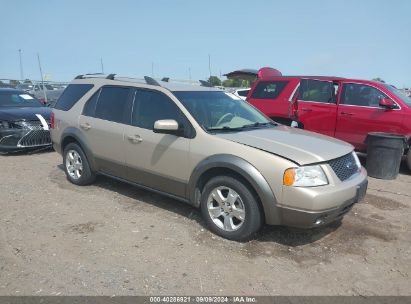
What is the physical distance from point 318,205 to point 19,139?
6.94 m

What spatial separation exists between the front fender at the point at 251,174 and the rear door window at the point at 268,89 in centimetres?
501

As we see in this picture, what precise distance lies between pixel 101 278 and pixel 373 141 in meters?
5.55

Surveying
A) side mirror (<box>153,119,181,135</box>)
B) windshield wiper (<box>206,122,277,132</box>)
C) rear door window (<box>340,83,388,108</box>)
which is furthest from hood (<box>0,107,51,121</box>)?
rear door window (<box>340,83,388,108</box>)

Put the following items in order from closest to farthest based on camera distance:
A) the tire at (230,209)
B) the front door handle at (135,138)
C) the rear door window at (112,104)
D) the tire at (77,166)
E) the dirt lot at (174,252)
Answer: the dirt lot at (174,252) < the tire at (230,209) < the front door handle at (135,138) < the rear door window at (112,104) < the tire at (77,166)

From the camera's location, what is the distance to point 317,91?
8297 mm

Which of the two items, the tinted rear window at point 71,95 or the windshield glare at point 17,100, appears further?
the windshield glare at point 17,100

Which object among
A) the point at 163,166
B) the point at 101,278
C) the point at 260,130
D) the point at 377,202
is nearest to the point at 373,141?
the point at 377,202

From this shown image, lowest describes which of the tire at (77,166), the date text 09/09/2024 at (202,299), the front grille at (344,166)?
the date text 09/09/2024 at (202,299)

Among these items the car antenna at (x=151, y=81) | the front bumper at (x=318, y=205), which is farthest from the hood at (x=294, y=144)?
the car antenna at (x=151, y=81)

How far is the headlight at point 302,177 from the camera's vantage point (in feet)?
12.2

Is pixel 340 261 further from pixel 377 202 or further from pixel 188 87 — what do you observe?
pixel 188 87

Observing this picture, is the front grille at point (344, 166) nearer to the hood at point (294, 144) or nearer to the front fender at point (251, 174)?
the hood at point (294, 144)

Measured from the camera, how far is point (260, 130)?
15.4 feet

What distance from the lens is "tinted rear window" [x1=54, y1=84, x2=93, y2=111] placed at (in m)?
6.01
